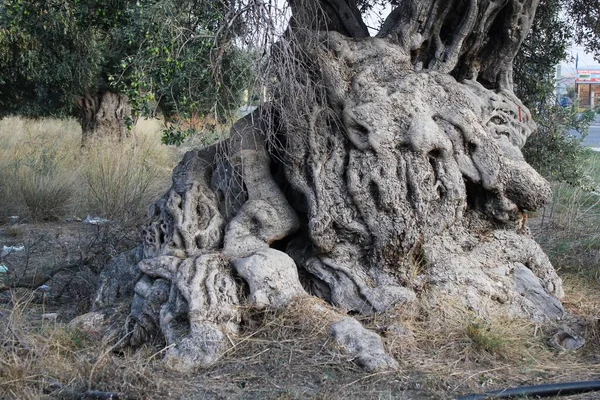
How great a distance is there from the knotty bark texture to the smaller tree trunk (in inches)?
404

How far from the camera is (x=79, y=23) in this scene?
273 inches

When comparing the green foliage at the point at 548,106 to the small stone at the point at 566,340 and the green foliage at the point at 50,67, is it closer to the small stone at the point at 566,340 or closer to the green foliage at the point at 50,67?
the small stone at the point at 566,340

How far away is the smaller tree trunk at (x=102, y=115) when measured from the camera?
16.7 meters

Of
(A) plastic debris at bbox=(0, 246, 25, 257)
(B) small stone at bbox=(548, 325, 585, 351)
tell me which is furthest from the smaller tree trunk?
(B) small stone at bbox=(548, 325, 585, 351)

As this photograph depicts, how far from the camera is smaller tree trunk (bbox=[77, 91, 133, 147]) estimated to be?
54.8 ft

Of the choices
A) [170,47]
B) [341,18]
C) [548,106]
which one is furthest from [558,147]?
[170,47]

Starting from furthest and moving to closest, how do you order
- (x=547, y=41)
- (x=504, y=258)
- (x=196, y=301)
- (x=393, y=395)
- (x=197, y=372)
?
(x=547, y=41) < (x=504, y=258) < (x=196, y=301) < (x=197, y=372) < (x=393, y=395)

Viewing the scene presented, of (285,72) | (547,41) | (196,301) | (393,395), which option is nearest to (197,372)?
(196,301)

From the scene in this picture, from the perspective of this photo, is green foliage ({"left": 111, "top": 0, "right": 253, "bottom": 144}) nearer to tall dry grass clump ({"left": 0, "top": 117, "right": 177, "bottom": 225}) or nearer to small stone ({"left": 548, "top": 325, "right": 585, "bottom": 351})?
small stone ({"left": 548, "top": 325, "right": 585, "bottom": 351})

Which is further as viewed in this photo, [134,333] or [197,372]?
[134,333]

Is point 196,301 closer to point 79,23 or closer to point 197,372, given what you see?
point 197,372

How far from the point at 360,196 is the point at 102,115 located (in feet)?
38.2

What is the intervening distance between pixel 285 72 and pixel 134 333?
221 centimetres

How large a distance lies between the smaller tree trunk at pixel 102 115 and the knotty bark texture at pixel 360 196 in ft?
33.7
